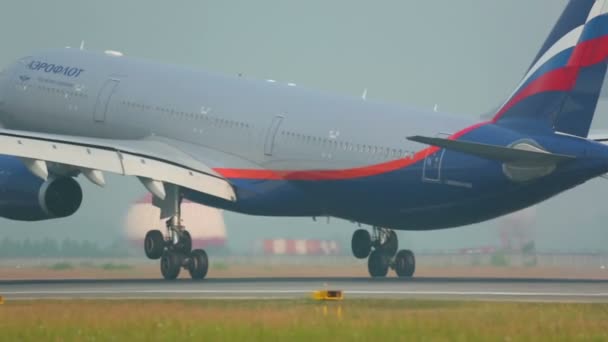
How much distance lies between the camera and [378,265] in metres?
51.7

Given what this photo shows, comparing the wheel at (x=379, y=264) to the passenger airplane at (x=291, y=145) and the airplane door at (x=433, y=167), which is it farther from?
the airplane door at (x=433, y=167)

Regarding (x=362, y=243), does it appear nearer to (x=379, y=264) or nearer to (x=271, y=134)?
(x=379, y=264)

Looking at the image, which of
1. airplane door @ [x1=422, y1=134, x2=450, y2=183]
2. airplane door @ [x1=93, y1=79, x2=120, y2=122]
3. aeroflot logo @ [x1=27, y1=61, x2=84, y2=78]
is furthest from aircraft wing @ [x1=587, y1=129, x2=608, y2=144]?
aeroflot logo @ [x1=27, y1=61, x2=84, y2=78]

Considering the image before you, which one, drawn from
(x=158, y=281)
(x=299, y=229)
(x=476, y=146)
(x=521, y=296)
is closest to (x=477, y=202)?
(x=476, y=146)

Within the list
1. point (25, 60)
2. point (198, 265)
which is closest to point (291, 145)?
point (198, 265)

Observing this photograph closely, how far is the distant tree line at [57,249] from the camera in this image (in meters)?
65.3

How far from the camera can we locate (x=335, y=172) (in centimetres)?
4788

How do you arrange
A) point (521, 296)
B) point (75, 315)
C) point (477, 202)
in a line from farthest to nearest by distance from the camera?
point (477, 202) < point (521, 296) < point (75, 315)

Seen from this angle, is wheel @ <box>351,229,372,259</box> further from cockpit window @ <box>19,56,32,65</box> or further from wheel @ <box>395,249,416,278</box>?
cockpit window @ <box>19,56,32,65</box>

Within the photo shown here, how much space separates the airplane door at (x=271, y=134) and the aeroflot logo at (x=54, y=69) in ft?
30.0

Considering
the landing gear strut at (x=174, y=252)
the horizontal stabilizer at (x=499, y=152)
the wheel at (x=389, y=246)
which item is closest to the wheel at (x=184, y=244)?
the landing gear strut at (x=174, y=252)

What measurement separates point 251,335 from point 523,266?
33208 mm

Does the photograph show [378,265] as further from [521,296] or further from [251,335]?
[251,335]

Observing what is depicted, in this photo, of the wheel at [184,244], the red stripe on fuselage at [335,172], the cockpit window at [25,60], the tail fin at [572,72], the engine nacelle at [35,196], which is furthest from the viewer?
the cockpit window at [25,60]
